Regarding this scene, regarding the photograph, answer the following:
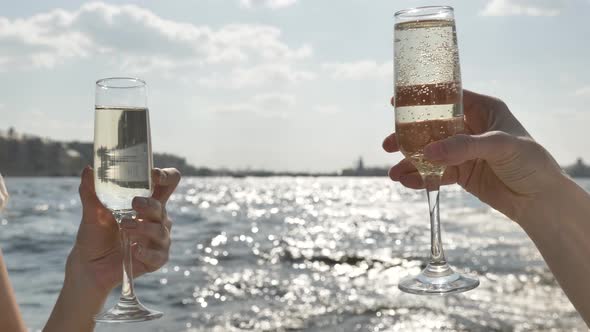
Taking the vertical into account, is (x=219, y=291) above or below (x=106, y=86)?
below

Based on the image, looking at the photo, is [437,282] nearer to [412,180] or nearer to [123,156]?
[412,180]

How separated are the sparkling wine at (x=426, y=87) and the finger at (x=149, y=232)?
85 cm

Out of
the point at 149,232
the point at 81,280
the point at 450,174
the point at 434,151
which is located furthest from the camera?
the point at 450,174

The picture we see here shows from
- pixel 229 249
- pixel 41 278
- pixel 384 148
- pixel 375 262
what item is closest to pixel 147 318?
pixel 384 148

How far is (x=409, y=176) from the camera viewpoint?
9.37ft

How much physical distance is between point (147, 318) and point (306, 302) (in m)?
10.1

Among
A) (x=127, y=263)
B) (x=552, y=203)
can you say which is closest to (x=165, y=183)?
(x=127, y=263)

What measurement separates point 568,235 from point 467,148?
59 centimetres

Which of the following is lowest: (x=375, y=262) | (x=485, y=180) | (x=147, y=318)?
(x=375, y=262)

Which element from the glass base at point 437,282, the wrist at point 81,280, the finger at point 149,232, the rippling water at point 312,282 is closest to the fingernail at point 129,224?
the finger at point 149,232

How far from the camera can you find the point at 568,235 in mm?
2379

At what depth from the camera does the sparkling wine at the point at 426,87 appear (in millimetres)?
2207

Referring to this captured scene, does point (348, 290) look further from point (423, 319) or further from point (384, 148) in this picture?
point (384, 148)

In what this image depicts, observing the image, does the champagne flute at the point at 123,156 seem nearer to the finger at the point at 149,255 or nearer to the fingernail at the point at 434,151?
the finger at the point at 149,255
